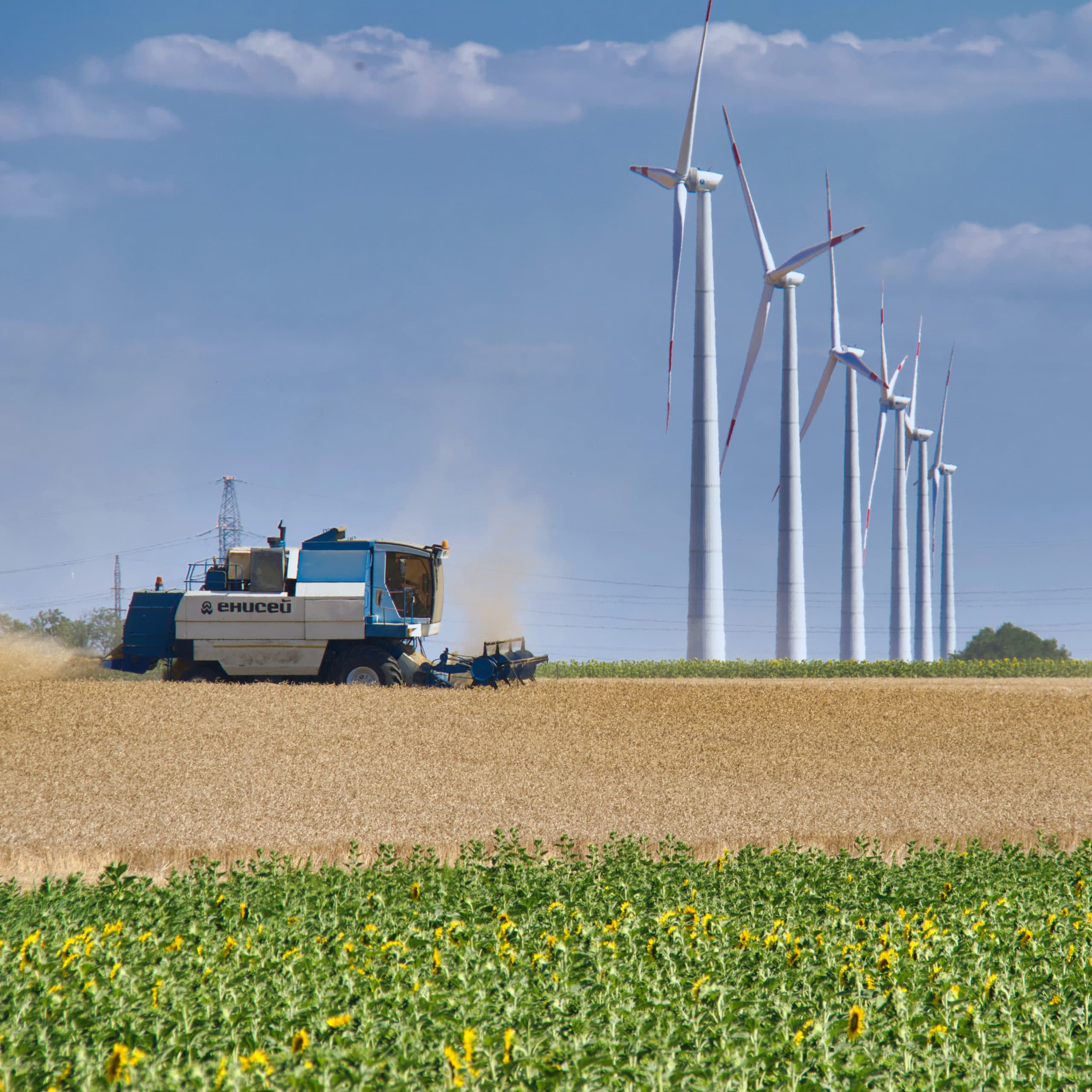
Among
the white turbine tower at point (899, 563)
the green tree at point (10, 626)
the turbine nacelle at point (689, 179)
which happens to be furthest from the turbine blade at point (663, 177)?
the green tree at point (10, 626)

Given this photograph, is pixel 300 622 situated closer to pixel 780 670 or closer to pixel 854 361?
pixel 780 670

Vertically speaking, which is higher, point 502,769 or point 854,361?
point 854,361

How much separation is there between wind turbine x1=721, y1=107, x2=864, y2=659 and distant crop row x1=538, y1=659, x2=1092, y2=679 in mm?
2874

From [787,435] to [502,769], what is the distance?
31.9 metres

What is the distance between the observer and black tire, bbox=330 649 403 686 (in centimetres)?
2378

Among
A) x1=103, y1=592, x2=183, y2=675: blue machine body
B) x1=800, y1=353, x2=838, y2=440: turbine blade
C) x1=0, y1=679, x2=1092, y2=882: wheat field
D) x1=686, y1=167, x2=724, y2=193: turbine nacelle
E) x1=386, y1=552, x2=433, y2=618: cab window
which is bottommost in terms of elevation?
x1=0, y1=679, x2=1092, y2=882: wheat field

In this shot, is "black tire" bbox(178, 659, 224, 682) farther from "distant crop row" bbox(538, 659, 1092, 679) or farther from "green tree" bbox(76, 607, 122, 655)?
"green tree" bbox(76, 607, 122, 655)

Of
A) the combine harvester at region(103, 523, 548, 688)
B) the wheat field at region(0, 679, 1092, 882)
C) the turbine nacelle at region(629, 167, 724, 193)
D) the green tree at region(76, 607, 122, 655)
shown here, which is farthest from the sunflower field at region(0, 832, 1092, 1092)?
the green tree at region(76, 607, 122, 655)

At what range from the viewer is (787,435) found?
45.5m

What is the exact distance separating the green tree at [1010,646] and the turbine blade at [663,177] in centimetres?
4559

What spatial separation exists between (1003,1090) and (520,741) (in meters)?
14.5

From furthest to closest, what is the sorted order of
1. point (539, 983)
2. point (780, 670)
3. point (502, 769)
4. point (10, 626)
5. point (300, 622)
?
1. point (10, 626)
2. point (780, 670)
3. point (300, 622)
4. point (502, 769)
5. point (539, 983)

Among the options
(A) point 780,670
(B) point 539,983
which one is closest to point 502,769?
(B) point 539,983

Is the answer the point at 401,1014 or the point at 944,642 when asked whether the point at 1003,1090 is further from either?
the point at 944,642
